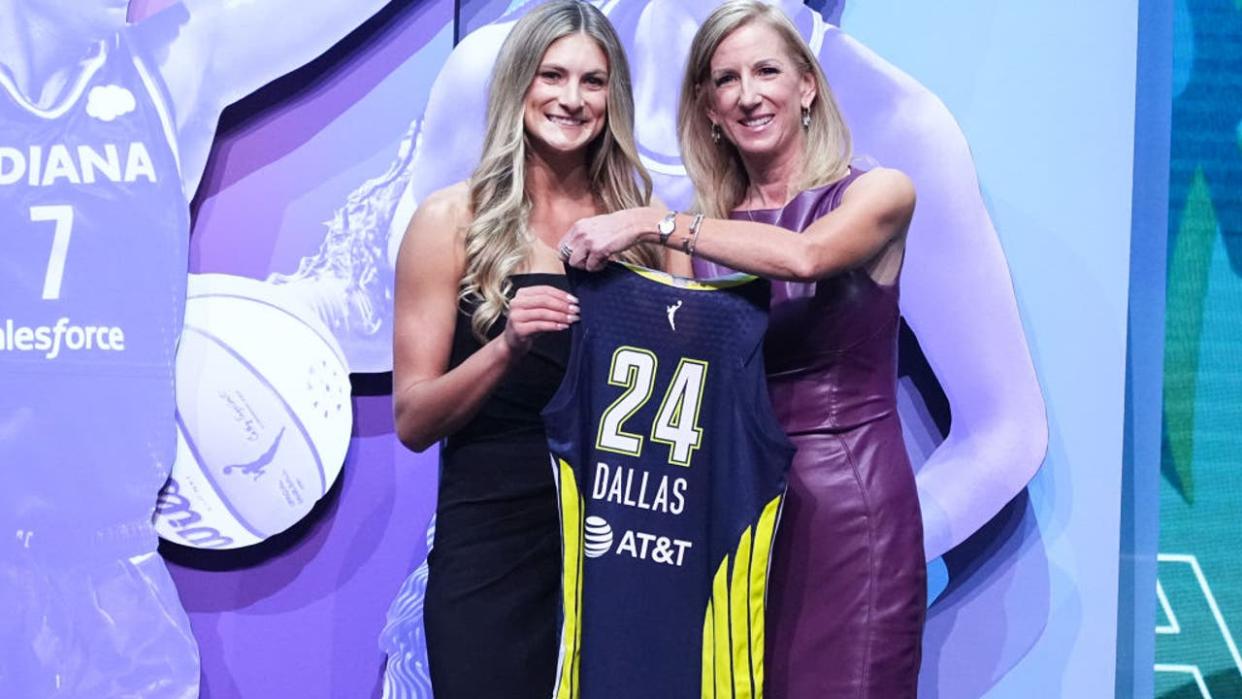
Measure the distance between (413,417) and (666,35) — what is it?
1200 millimetres

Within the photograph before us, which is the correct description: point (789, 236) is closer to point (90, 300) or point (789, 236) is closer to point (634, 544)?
point (634, 544)

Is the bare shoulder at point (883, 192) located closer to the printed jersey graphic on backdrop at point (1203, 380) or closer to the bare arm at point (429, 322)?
the bare arm at point (429, 322)

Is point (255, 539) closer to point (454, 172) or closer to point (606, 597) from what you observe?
point (454, 172)

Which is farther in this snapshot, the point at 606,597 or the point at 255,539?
the point at 255,539

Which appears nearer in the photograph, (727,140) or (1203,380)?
(727,140)

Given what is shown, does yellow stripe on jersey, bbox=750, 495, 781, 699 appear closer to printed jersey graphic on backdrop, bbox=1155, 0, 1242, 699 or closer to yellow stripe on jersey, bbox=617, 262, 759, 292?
yellow stripe on jersey, bbox=617, 262, 759, 292

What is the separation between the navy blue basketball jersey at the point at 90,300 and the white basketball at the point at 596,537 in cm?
138

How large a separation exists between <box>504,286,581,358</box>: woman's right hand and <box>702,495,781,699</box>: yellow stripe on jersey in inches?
16.1

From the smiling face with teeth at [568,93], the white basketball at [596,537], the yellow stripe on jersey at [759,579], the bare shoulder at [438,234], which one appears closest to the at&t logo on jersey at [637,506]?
the white basketball at [596,537]

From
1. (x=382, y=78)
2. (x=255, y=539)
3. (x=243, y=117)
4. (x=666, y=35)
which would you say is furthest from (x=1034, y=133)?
(x=255, y=539)

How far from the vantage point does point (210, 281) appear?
8.95ft

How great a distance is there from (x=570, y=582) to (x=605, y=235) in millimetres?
516

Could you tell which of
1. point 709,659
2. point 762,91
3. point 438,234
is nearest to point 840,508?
point 709,659

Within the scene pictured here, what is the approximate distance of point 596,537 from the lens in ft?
5.72
